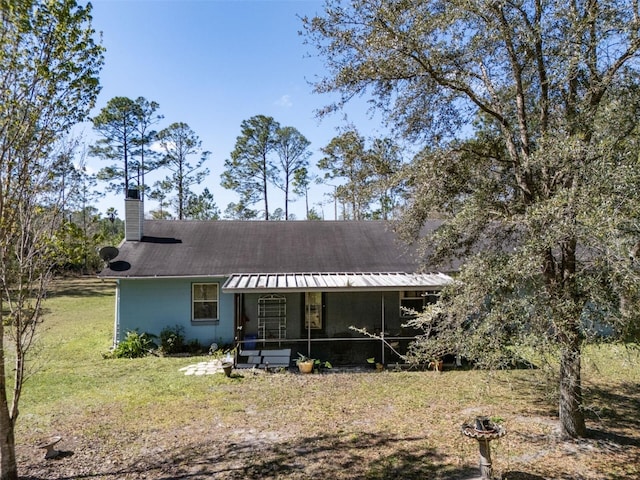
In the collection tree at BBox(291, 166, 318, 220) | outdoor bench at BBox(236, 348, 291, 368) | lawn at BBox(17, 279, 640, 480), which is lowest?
lawn at BBox(17, 279, 640, 480)

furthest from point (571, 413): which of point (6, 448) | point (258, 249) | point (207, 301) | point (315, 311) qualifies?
point (258, 249)

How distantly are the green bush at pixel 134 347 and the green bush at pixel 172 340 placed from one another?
498mm

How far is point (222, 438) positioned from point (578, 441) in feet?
21.2

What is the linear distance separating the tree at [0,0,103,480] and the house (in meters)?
6.91

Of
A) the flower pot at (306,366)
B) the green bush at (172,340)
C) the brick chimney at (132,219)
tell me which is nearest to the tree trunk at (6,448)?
the flower pot at (306,366)

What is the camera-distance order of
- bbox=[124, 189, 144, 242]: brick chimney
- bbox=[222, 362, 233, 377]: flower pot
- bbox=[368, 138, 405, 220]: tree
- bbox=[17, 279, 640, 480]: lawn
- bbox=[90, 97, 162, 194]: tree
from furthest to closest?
bbox=[90, 97, 162, 194]: tree, bbox=[124, 189, 144, 242]: brick chimney, bbox=[222, 362, 233, 377]: flower pot, bbox=[368, 138, 405, 220]: tree, bbox=[17, 279, 640, 480]: lawn

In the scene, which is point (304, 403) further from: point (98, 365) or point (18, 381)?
point (98, 365)

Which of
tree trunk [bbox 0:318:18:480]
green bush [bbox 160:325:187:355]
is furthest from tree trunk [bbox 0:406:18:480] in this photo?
green bush [bbox 160:325:187:355]

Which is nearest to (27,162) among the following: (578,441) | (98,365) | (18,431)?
(18,431)

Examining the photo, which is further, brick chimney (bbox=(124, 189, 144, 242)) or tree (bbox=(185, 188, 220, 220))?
tree (bbox=(185, 188, 220, 220))

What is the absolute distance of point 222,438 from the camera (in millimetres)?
7301

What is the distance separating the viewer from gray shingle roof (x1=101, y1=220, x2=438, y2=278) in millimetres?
14789

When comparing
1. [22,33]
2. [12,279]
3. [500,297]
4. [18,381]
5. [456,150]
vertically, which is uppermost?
[22,33]

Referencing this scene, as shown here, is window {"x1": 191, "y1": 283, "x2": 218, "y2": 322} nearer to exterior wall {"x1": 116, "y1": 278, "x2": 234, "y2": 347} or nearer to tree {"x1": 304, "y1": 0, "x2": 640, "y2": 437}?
exterior wall {"x1": 116, "y1": 278, "x2": 234, "y2": 347}
